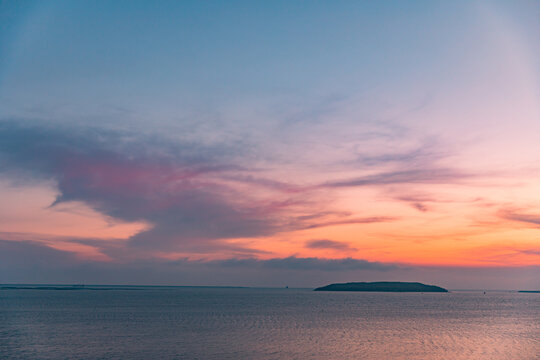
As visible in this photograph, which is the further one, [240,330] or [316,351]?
[240,330]

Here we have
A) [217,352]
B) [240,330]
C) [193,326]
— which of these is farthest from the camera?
[193,326]

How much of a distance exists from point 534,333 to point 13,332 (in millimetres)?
76352

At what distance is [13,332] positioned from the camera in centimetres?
6612

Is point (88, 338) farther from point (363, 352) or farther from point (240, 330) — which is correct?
point (363, 352)

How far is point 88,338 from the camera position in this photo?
59.8m

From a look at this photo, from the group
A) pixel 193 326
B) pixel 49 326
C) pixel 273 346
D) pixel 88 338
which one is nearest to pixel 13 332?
pixel 49 326

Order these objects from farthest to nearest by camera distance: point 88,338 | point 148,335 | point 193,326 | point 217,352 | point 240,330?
point 193,326 → point 240,330 → point 148,335 → point 88,338 → point 217,352

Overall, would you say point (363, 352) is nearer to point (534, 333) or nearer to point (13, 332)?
point (534, 333)

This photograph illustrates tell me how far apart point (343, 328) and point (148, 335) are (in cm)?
3156

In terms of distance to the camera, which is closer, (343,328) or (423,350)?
(423,350)

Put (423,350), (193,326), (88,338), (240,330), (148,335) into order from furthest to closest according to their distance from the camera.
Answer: (193,326) < (240,330) < (148,335) < (88,338) < (423,350)

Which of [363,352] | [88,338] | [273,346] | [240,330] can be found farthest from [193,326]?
[363,352]

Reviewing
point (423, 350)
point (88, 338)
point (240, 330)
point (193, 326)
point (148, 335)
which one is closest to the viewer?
point (423, 350)

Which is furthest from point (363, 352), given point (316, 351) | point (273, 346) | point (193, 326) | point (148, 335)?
point (193, 326)
